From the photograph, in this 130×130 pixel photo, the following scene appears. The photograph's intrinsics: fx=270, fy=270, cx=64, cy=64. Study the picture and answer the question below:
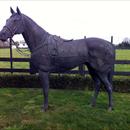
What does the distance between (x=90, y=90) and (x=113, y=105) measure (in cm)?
236

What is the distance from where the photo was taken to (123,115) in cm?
657

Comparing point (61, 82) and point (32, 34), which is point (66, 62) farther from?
point (61, 82)

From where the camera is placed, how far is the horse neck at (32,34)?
266 inches

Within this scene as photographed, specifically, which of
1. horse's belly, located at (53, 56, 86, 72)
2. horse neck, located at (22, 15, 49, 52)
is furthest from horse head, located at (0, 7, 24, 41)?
horse's belly, located at (53, 56, 86, 72)

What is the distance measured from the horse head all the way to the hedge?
146 inches

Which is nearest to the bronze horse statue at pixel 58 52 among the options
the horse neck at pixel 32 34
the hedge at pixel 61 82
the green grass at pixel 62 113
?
the horse neck at pixel 32 34

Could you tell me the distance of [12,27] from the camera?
257 inches

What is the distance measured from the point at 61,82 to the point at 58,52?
10.8 ft

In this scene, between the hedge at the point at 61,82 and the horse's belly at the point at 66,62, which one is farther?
the hedge at the point at 61,82

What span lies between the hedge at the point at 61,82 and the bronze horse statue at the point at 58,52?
2.62m

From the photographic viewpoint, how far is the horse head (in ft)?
21.2

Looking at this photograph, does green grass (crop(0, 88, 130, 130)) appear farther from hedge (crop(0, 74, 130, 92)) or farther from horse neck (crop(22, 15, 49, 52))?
horse neck (crop(22, 15, 49, 52))

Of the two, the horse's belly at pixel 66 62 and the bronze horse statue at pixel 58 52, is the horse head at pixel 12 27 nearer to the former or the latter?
the bronze horse statue at pixel 58 52

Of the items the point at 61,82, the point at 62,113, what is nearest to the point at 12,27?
the point at 62,113
